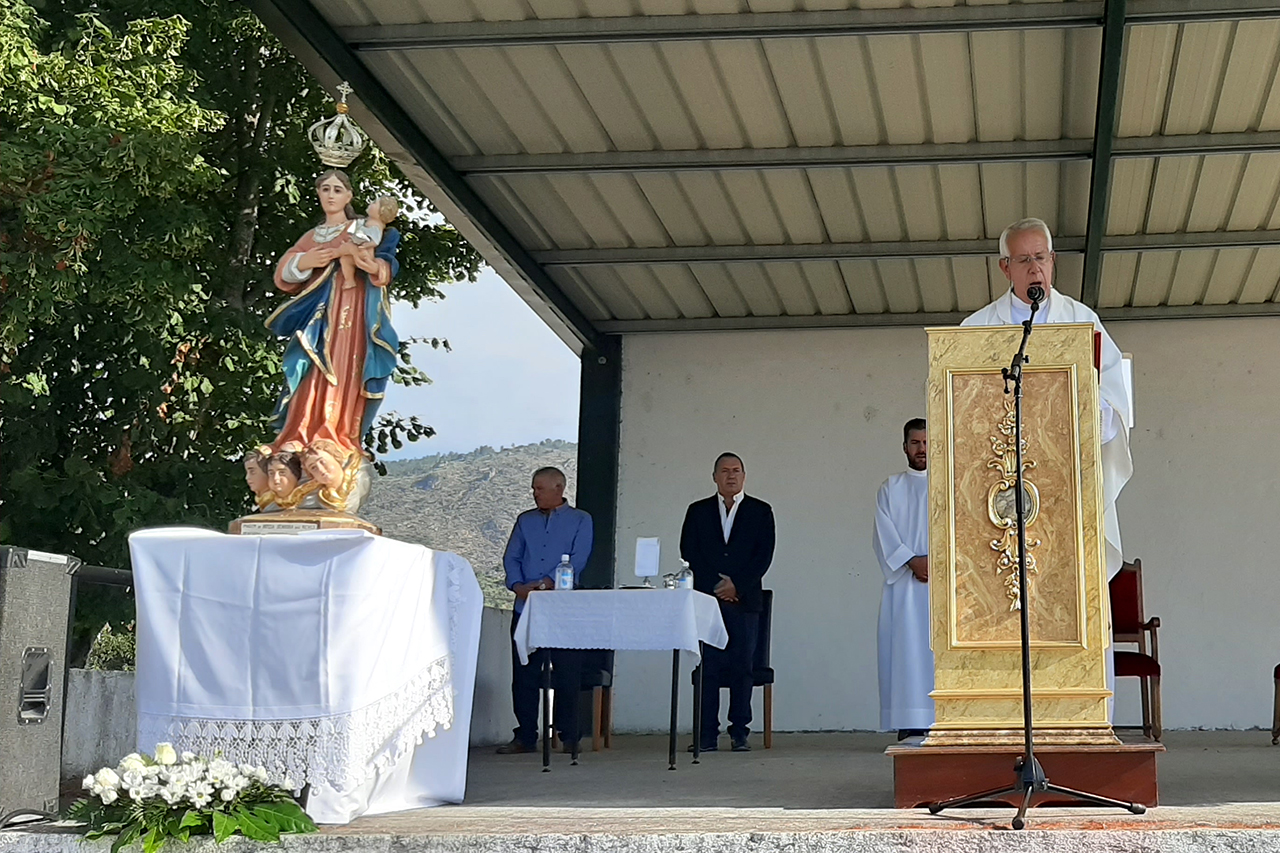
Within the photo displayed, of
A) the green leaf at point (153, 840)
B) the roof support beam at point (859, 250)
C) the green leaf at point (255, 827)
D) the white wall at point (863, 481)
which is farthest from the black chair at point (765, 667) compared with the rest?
the green leaf at point (153, 840)

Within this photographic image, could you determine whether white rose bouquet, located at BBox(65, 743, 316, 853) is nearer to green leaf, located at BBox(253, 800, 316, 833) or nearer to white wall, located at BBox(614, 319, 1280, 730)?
green leaf, located at BBox(253, 800, 316, 833)

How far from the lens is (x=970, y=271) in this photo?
33.9ft

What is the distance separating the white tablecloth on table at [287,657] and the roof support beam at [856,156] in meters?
4.23

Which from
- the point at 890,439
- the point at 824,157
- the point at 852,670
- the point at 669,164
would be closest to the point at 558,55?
the point at 669,164

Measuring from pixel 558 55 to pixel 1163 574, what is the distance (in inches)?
229

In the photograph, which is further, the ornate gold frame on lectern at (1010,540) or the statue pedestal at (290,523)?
the statue pedestal at (290,523)

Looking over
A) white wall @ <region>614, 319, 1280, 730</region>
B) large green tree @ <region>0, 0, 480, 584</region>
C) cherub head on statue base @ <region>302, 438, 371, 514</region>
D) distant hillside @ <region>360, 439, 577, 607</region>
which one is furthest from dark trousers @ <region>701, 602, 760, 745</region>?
distant hillside @ <region>360, 439, 577, 607</region>

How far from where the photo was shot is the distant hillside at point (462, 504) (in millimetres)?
38250

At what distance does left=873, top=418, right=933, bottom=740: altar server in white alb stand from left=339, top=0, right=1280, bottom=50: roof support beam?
2.06 m

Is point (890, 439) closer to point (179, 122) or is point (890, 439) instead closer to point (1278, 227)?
point (1278, 227)

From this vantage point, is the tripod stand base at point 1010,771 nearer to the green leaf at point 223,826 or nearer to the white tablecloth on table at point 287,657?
the white tablecloth on table at point 287,657

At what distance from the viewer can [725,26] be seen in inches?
288

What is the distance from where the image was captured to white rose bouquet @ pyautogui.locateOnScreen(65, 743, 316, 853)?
4141 millimetres

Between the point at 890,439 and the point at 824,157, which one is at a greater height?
the point at 824,157
